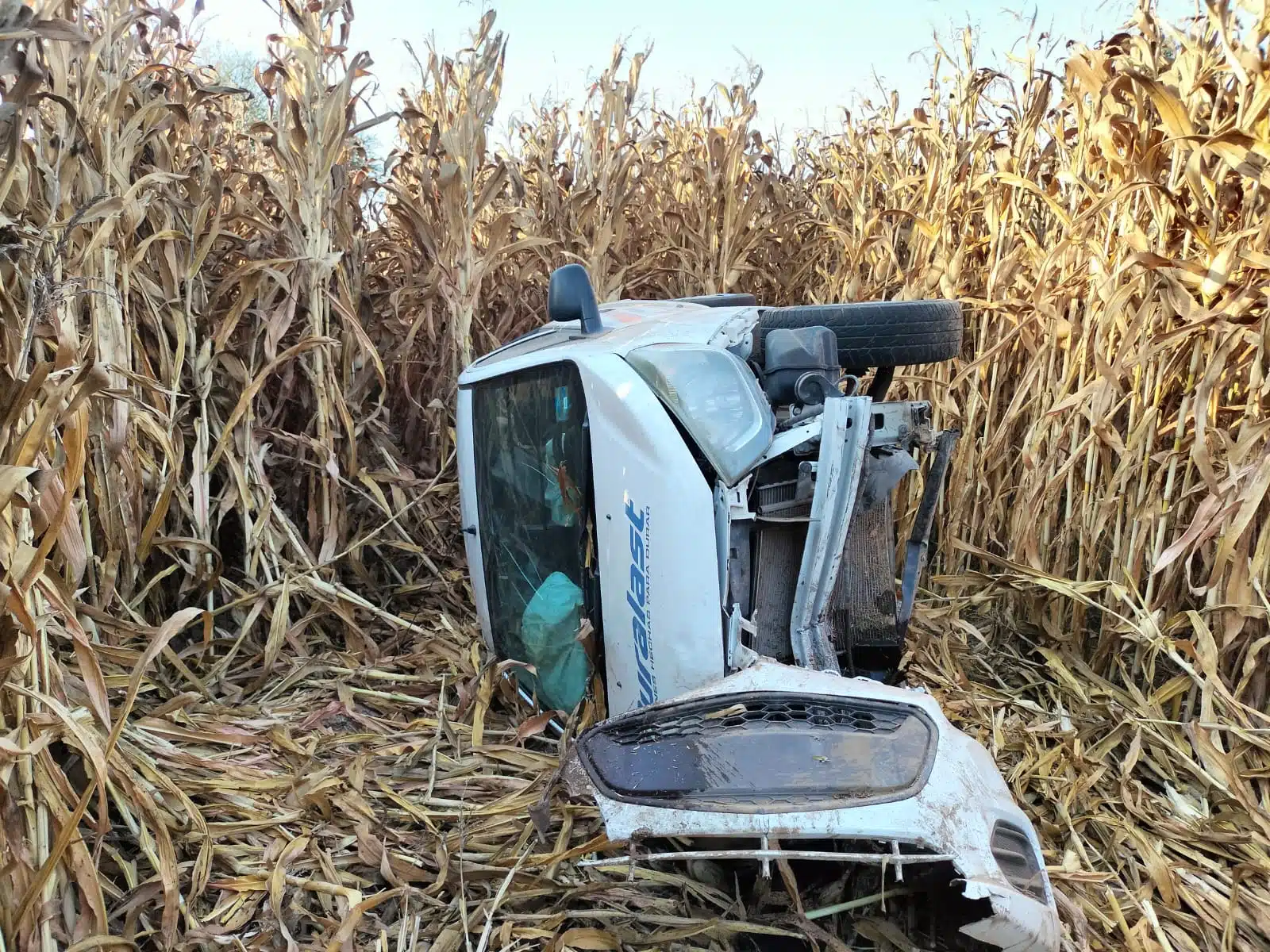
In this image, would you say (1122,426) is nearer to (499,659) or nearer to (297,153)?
(499,659)

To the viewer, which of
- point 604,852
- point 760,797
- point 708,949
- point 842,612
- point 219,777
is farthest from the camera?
point 842,612

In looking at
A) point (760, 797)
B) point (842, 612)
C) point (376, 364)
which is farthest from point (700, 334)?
point (376, 364)

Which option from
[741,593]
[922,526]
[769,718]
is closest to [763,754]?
[769,718]

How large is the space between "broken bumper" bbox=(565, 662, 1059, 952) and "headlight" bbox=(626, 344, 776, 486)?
549mm

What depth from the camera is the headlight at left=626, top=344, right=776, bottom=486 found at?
224cm

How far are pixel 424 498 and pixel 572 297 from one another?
1.65m

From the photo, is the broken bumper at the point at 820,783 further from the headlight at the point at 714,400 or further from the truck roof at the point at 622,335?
the truck roof at the point at 622,335

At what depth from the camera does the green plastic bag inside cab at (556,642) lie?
8.45 feet

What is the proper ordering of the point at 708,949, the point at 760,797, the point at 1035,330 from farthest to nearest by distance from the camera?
the point at 1035,330, the point at 708,949, the point at 760,797

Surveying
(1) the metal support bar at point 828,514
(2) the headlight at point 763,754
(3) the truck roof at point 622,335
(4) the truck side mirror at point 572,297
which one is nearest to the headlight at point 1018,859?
(2) the headlight at point 763,754

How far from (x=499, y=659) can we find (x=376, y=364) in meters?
1.28

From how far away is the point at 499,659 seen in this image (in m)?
2.95

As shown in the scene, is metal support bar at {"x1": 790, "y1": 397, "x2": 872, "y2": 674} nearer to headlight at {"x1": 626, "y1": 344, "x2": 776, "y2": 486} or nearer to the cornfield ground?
headlight at {"x1": 626, "y1": 344, "x2": 776, "y2": 486}

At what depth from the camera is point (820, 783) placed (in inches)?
68.0
